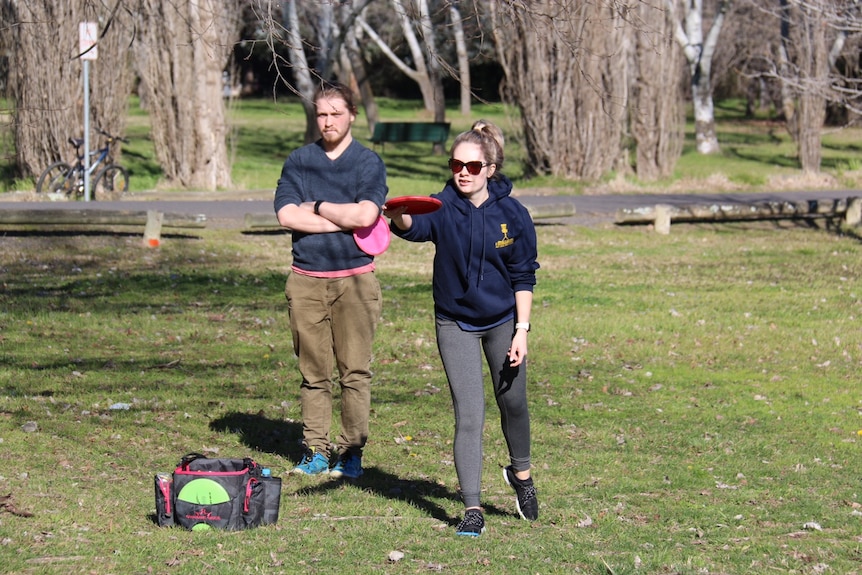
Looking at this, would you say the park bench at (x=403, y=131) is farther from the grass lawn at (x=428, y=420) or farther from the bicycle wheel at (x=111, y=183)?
the grass lawn at (x=428, y=420)

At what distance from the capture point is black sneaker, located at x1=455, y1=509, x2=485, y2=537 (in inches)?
224

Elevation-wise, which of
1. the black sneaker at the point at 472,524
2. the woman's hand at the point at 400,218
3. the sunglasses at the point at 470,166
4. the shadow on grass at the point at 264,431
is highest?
the sunglasses at the point at 470,166

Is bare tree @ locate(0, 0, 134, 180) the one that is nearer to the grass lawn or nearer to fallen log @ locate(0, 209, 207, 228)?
fallen log @ locate(0, 209, 207, 228)

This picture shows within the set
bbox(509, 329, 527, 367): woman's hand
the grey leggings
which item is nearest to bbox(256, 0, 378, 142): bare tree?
the grey leggings

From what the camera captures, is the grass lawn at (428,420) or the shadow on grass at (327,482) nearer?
the grass lawn at (428,420)

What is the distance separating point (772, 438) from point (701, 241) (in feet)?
38.4

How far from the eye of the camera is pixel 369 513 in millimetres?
6242

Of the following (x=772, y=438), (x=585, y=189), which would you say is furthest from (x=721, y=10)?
(x=772, y=438)

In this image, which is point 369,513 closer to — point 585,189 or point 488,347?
point 488,347

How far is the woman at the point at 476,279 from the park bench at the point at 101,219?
1150 cm

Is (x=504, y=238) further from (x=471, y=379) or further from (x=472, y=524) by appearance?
(x=472, y=524)

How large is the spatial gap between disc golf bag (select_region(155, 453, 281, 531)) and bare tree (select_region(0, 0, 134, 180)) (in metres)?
16.7

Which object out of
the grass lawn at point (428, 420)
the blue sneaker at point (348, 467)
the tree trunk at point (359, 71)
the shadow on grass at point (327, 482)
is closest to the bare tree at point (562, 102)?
the grass lawn at point (428, 420)

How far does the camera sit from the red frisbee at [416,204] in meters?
5.40
